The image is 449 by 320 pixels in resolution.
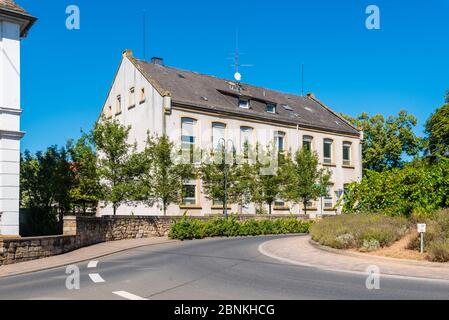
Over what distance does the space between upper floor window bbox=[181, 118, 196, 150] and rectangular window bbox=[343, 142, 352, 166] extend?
18235 mm

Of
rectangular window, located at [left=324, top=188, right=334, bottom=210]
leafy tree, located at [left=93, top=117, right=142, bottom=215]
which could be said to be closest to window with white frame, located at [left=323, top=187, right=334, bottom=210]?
rectangular window, located at [left=324, top=188, right=334, bottom=210]

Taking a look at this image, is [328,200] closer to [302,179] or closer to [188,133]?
[302,179]

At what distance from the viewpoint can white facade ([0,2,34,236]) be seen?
61.4ft

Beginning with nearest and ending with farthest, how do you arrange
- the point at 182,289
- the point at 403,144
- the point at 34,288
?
1. the point at 182,289
2. the point at 34,288
3. the point at 403,144

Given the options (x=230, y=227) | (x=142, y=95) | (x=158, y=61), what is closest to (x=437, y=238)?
(x=230, y=227)

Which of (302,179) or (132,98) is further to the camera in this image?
(132,98)

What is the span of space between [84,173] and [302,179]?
55.3 ft

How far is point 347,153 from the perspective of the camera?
48.4m

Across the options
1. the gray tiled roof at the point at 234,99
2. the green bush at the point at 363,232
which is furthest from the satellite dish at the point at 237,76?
the green bush at the point at 363,232

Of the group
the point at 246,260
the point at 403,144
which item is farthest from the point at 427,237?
the point at 403,144

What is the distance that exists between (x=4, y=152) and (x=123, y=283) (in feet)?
34.9

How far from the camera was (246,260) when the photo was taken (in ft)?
51.3

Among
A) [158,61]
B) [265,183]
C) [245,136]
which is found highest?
[158,61]
